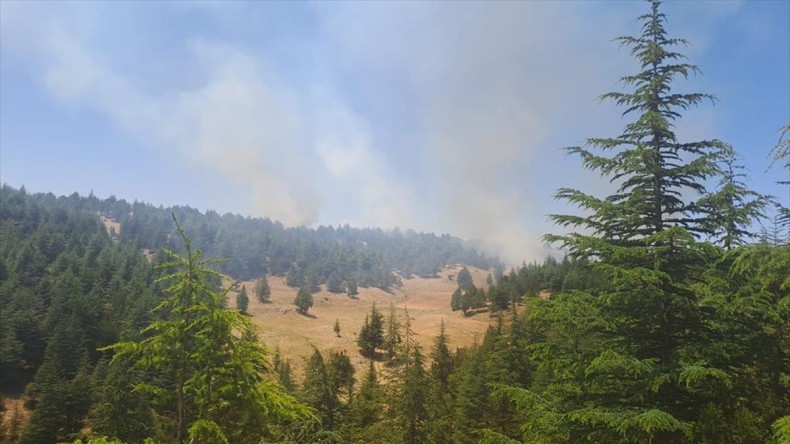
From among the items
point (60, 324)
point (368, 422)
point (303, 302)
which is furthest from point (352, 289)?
point (368, 422)

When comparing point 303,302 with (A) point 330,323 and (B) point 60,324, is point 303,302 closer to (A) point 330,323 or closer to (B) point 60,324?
(A) point 330,323

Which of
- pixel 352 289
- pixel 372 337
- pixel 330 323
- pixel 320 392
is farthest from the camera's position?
pixel 352 289

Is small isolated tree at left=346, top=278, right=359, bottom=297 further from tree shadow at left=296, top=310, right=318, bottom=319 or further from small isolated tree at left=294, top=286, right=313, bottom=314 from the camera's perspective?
tree shadow at left=296, top=310, right=318, bottom=319

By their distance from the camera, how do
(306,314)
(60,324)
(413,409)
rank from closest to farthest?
(413,409), (60,324), (306,314)

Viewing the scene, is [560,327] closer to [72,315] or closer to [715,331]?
[715,331]

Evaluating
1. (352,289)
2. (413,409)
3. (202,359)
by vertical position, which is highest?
(352,289)

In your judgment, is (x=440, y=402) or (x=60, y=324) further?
(x=60, y=324)

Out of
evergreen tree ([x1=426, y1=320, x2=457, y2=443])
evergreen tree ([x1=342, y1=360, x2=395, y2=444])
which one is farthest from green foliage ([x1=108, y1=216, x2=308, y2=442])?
evergreen tree ([x1=426, y1=320, x2=457, y2=443])

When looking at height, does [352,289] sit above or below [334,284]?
below

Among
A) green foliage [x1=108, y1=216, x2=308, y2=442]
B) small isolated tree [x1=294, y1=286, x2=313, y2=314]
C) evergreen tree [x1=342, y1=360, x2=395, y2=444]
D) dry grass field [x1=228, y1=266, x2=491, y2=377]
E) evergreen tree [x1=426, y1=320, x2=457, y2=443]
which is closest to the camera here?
green foliage [x1=108, y1=216, x2=308, y2=442]

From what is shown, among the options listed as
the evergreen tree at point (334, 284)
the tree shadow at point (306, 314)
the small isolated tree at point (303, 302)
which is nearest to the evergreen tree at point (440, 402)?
the tree shadow at point (306, 314)

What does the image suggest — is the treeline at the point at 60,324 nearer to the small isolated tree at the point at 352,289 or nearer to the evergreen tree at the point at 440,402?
the evergreen tree at the point at 440,402

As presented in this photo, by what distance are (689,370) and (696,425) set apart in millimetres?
1717

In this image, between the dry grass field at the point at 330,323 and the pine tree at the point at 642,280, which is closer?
the pine tree at the point at 642,280
